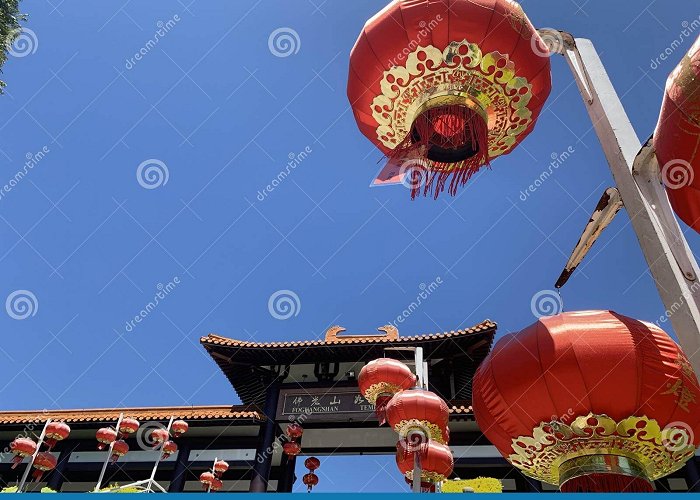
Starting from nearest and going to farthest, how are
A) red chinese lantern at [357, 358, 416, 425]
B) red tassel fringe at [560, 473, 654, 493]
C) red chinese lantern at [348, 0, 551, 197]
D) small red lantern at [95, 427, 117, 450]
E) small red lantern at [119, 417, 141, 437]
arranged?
red tassel fringe at [560, 473, 654, 493] < red chinese lantern at [348, 0, 551, 197] < red chinese lantern at [357, 358, 416, 425] < small red lantern at [95, 427, 117, 450] < small red lantern at [119, 417, 141, 437]

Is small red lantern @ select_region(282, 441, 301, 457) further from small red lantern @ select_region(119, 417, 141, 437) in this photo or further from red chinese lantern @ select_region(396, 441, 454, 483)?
red chinese lantern @ select_region(396, 441, 454, 483)

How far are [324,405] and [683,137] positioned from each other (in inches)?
334

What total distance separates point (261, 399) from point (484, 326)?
5.08 meters

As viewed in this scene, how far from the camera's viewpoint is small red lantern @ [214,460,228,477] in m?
8.70

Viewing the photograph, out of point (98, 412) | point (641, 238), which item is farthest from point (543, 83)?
point (98, 412)

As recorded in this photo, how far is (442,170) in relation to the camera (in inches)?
99.3

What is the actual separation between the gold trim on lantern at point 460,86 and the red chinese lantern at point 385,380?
93.0 inches

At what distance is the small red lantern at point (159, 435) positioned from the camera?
27.2ft

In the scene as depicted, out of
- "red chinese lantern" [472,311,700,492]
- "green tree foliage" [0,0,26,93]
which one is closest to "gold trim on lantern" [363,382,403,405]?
"red chinese lantern" [472,311,700,492]

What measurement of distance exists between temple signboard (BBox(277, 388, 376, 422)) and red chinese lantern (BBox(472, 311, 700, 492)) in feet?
23.0

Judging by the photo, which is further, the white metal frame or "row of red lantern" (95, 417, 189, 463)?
"row of red lantern" (95, 417, 189, 463)

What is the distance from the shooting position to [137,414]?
9922mm

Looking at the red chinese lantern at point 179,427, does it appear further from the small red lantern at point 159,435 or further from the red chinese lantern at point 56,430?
Answer: the red chinese lantern at point 56,430

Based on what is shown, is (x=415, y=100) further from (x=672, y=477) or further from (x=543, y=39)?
(x=672, y=477)
